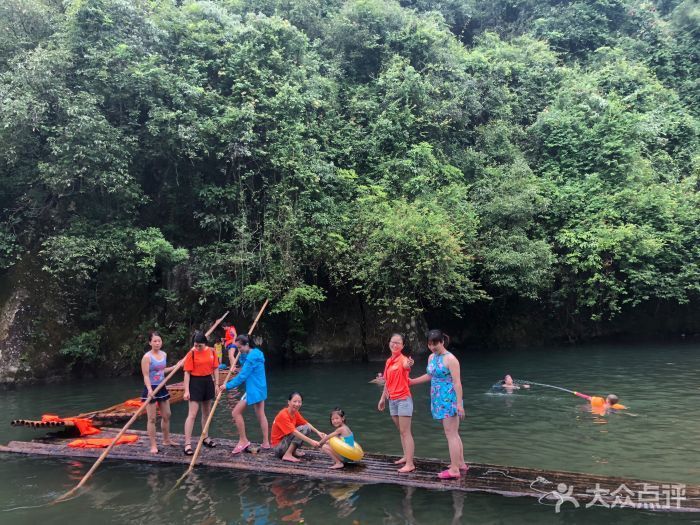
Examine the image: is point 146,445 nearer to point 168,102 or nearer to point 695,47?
point 168,102

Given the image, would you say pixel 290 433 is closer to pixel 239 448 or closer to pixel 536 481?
pixel 239 448

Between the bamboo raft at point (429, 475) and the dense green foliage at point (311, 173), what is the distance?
319 inches

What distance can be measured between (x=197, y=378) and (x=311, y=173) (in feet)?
34.5

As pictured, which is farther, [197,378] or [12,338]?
[12,338]

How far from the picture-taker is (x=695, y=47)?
87.1ft

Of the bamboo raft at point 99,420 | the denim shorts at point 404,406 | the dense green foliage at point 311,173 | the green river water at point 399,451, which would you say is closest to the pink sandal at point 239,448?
the green river water at point 399,451

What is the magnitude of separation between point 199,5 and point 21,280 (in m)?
11.4

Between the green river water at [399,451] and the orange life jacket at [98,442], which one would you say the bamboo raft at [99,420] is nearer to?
the green river water at [399,451]

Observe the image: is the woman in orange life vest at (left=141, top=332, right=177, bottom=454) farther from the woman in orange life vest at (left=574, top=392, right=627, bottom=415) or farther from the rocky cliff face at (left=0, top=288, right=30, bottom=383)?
the rocky cliff face at (left=0, top=288, right=30, bottom=383)

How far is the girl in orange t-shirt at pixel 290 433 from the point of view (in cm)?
691

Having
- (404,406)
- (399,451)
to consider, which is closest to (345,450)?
(404,406)

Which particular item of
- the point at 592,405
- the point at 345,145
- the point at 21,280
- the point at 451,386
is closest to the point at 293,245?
the point at 345,145

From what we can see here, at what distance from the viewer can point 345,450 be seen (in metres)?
6.54

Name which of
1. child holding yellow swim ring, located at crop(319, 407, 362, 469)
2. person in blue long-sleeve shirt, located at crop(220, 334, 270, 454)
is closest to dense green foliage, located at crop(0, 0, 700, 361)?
person in blue long-sleeve shirt, located at crop(220, 334, 270, 454)
